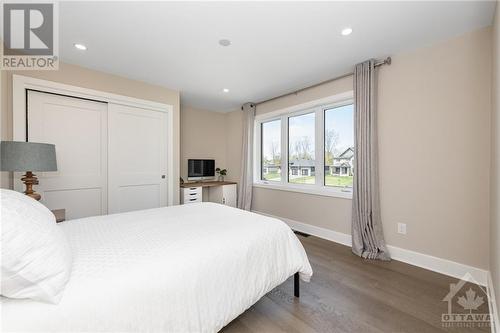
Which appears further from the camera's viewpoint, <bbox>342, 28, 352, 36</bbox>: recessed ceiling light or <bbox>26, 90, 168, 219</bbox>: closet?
<bbox>26, 90, 168, 219</bbox>: closet

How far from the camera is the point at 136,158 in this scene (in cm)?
328

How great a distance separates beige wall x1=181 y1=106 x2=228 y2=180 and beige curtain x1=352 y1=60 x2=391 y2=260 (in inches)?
119

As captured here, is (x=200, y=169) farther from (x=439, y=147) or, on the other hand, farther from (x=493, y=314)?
(x=493, y=314)

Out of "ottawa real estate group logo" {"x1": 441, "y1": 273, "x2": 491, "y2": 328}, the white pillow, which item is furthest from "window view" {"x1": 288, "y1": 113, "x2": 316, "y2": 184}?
the white pillow

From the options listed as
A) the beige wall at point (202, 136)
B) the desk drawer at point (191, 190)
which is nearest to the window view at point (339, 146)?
the desk drawer at point (191, 190)

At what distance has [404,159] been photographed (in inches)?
95.5

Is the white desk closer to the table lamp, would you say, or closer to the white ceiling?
the white ceiling

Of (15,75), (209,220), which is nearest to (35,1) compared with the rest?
(15,75)

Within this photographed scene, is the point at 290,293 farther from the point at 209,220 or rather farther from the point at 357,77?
the point at 357,77

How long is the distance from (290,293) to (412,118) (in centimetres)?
226

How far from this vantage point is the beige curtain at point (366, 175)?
2559 millimetres

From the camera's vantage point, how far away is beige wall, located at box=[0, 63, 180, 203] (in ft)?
7.66

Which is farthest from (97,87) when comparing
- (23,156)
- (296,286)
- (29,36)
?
(296,286)

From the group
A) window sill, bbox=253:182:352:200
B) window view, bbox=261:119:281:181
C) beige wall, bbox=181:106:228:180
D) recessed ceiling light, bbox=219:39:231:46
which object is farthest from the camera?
beige wall, bbox=181:106:228:180
